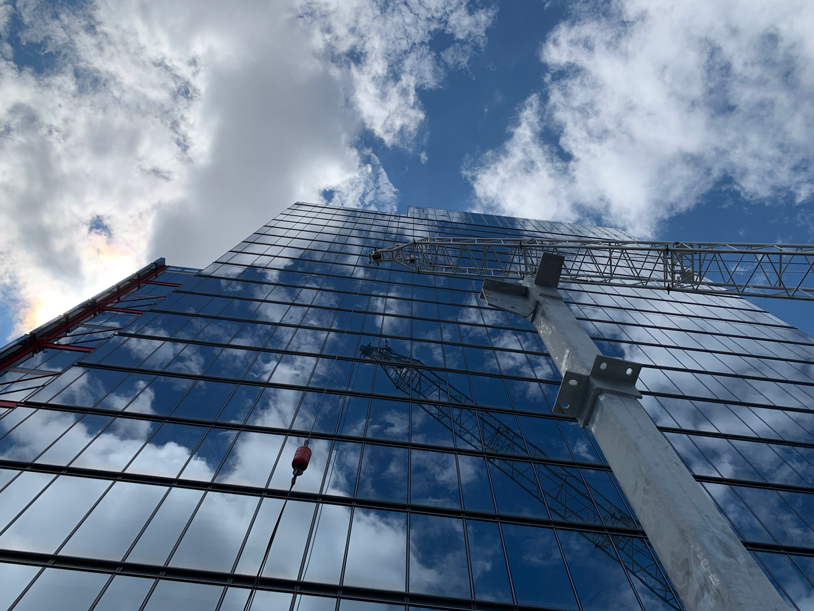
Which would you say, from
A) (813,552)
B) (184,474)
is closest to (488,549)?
(184,474)

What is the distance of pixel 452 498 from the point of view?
14.7m

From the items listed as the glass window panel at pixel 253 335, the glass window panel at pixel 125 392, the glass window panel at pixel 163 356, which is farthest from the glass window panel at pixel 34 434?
the glass window panel at pixel 253 335

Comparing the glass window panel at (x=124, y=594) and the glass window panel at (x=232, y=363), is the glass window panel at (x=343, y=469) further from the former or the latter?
the glass window panel at (x=232, y=363)

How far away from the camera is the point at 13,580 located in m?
10.5

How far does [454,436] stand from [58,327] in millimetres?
20417

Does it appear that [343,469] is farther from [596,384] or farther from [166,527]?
[596,384]

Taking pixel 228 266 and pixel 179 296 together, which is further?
pixel 228 266

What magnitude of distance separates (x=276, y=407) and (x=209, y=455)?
306cm

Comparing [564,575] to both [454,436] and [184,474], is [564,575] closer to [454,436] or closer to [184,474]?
[454,436]

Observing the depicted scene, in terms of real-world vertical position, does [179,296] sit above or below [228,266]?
below

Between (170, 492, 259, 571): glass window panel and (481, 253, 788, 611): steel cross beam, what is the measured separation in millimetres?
9470

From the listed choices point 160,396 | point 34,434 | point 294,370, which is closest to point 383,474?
point 294,370

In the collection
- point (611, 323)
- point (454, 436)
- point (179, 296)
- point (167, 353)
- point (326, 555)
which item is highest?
point (611, 323)

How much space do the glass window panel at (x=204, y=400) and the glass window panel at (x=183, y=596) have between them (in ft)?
Answer: 20.4
